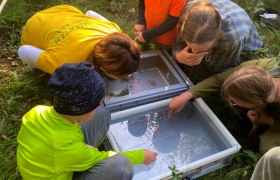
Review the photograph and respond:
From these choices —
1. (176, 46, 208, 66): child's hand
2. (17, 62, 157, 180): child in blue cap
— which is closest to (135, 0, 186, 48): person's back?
(176, 46, 208, 66): child's hand

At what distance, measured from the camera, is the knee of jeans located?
165 centimetres

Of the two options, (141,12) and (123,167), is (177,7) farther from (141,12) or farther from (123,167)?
(123,167)

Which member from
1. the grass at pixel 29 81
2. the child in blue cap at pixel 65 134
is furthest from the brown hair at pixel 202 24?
the child in blue cap at pixel 65 134

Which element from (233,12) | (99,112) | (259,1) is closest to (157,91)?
(99,112)

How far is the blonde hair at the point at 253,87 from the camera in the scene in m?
1.81

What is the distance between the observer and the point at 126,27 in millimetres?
3154

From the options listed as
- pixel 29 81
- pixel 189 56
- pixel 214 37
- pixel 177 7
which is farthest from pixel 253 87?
pixel 29 81

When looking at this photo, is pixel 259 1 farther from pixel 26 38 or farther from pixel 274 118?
pixel 26 38

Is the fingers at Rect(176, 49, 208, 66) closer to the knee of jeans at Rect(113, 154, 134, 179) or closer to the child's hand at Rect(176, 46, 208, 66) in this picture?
the child's hand at Rect(176, 46, 208, 66)

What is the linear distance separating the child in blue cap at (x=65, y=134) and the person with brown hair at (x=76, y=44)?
1.48 feet

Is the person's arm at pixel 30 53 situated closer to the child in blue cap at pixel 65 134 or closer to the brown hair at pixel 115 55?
the brown hair at pixel 115 55

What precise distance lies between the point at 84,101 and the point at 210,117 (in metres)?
1.05

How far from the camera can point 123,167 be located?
5.48ft

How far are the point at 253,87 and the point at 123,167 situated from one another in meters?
0.79
